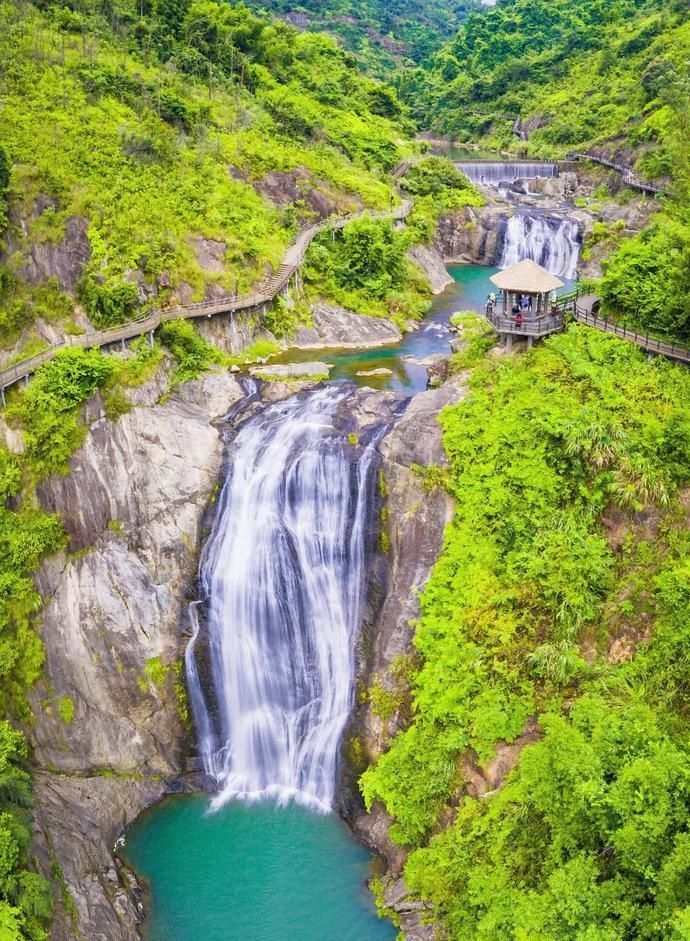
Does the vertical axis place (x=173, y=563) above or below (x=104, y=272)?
below

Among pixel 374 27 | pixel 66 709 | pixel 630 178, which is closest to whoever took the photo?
pixel 66 709

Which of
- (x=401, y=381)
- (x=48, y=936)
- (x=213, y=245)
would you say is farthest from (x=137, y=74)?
(x=48, y=936)

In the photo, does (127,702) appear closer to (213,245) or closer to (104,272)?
(104,272)

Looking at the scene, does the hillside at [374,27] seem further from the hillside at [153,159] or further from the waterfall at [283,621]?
the waterfall at [283,621]

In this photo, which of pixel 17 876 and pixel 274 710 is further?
pixel 274 710

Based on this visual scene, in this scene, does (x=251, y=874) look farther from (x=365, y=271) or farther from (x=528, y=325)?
(x=365, y=271)

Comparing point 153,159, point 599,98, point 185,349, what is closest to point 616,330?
point 185,349

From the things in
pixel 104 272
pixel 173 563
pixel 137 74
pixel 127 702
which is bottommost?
pixel 127 702
